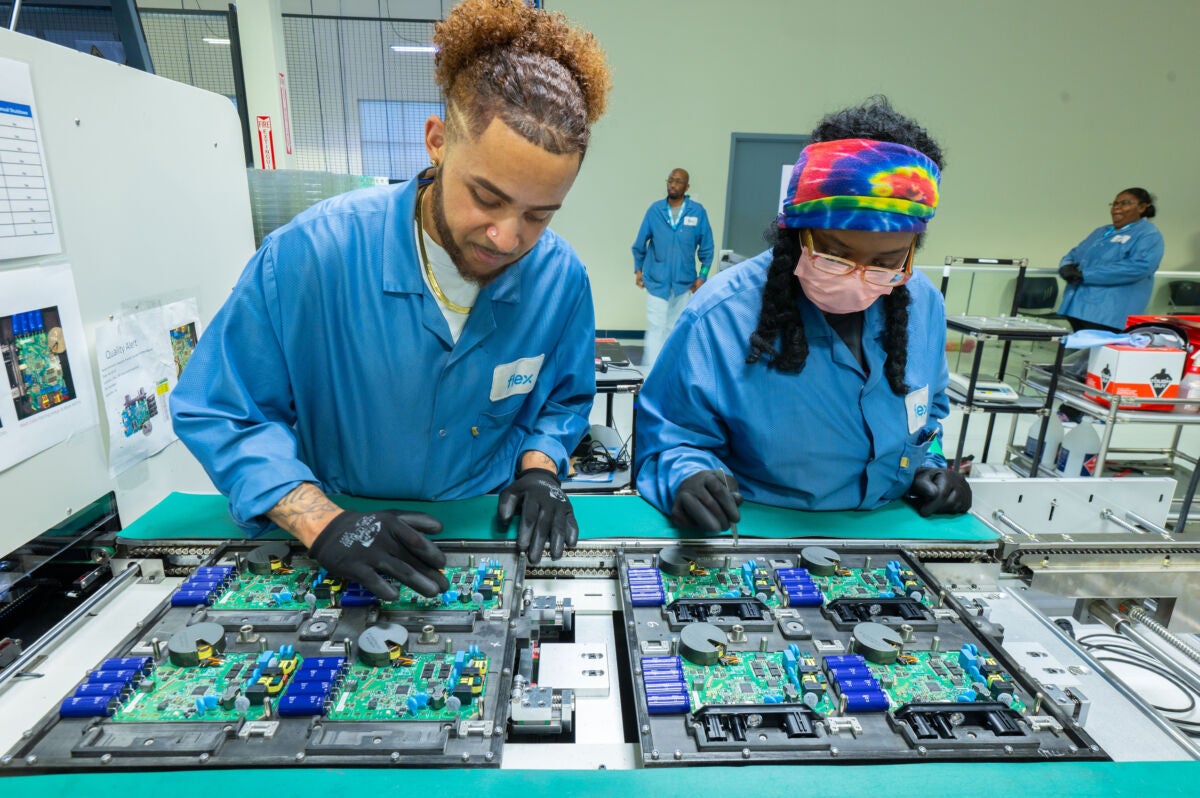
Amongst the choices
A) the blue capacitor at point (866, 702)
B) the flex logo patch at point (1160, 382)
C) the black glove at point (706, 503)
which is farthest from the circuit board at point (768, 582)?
the flex logo patch at point (1160, 382)

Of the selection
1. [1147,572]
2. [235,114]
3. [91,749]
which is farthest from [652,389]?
[235,114]

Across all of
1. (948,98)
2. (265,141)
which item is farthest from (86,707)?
(948,98)

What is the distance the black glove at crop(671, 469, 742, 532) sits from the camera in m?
1.35

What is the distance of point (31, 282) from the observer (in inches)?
48.4

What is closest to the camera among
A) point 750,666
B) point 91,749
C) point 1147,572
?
point 91,749

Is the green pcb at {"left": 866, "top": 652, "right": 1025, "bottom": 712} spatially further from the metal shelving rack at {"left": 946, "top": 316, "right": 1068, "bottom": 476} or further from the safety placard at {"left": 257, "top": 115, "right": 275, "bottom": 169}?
the safety placard at {"left": 257, "top": 115, "right": 275, "bottom": 169}

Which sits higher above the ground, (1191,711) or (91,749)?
(91,749)

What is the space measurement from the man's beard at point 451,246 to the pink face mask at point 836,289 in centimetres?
68

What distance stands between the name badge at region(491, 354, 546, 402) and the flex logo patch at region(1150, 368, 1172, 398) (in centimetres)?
347

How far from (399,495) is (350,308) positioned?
43 centimetres

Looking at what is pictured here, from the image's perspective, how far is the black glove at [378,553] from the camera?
3.52ft

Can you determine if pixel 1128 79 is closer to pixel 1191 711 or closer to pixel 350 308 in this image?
pixel 1191 711

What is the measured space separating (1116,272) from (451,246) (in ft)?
23.4

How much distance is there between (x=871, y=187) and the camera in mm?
1348
